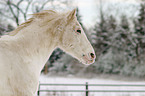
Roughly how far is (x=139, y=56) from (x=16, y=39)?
21426mm

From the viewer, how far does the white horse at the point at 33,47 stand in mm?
1945

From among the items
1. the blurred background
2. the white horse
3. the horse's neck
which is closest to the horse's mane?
the white horse

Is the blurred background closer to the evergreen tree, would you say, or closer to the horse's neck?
the evergreen tree

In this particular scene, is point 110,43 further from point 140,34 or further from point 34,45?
point 34,45

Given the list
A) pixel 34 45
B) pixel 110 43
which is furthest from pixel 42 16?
pixel 110 43

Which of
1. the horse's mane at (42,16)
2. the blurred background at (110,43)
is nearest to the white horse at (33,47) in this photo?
the horse's mane at (42,16)

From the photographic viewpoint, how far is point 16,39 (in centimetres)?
222

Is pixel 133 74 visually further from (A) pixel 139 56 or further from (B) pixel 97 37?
(B) pixel 97 37

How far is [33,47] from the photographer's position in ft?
7.59

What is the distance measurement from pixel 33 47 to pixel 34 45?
1.3 inches

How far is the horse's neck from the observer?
220 cm

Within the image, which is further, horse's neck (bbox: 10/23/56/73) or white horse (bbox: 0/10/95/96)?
horse's neck (bbox: 10/23/56/73)

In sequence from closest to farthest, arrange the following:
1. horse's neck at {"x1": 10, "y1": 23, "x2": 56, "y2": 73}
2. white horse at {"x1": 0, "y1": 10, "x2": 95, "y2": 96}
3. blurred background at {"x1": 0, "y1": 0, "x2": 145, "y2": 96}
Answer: white horse at {"x1": 0, "y1": 10, "x2": 95, "y2": 96}, horse's neck at {"x1": 10, "y1": 23, "x2": 56, "y2": 73}, blurred background at {"x1": 0, "y1": 0, "x2": 145, "y2": 96}

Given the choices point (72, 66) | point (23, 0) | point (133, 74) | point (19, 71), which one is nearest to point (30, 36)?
point (19, 71)
